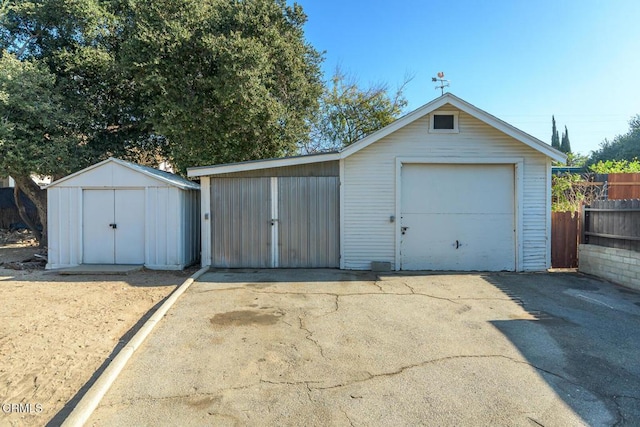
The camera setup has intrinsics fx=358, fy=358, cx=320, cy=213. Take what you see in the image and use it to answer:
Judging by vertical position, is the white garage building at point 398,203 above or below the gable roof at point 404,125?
below

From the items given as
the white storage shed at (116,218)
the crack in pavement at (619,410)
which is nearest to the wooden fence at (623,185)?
the crack in pavement at (619,410)

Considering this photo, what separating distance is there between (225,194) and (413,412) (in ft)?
21.3

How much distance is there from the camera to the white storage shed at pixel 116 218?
823cm

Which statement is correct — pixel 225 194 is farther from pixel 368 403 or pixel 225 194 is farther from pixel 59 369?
pixel 368 403

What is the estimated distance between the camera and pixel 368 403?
9.29ft

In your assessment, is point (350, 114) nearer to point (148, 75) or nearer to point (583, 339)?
point (148, 75)

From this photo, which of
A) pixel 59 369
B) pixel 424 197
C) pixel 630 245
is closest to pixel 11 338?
pixel 59 369

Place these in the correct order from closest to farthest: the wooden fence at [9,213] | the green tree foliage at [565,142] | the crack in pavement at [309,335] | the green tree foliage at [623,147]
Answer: the crack in pavement at [309,335] < the wooden fence at [9,213] < the green tree foliage at [623,147] < the green tree foliage at [565,142]

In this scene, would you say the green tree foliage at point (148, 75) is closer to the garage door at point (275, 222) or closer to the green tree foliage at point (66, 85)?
the green tree foliage at point (66, 85)

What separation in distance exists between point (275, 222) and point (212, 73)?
249 inches

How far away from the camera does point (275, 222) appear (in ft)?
26.7

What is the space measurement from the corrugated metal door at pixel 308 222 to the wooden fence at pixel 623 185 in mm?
9998

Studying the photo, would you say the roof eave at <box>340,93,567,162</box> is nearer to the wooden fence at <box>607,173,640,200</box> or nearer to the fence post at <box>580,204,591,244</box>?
the fence post at <box>580,204,591,244</box>

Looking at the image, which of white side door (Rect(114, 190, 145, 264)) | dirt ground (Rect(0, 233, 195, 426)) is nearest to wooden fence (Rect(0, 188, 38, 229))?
dirt ground (Rect(0, 233, 195, 426))
